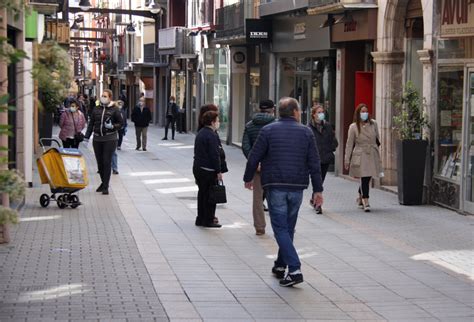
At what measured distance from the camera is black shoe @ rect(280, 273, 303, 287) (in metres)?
9.29

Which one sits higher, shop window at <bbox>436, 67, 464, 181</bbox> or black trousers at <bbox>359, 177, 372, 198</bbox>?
shop window at <bbox>436, 67, 464, 181</bbox>

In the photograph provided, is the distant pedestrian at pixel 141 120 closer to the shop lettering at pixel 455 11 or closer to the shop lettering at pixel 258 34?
the shop lettering at pixel 258 34

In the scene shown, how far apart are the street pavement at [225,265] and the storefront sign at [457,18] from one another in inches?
114

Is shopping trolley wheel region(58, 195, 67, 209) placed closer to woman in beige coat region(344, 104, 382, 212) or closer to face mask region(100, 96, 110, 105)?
face mask region(100, 96, 110, 105)

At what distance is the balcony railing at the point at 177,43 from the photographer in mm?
43594

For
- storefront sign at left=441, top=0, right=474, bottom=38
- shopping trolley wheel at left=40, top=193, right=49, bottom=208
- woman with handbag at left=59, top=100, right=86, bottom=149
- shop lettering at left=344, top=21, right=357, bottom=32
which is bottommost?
shopping trolley wheel at left=40, top=193, right=49, bottom=208

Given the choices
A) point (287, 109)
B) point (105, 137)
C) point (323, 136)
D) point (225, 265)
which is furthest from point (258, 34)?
point (287, 109)

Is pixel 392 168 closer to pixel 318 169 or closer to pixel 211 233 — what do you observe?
pixel 211 233

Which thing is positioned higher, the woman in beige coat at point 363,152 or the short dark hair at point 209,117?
the short dark hair at point 209,117

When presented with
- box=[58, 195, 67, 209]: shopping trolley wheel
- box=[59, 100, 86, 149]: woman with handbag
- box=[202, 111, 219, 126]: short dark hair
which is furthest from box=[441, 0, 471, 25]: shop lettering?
box=[59, 100, 86, 149]: woman with handbag

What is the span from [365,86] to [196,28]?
21.1m

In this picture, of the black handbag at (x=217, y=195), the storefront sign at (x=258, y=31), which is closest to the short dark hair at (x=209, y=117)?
the black handbag at (x=217, y=195)

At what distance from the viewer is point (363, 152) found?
52.7ft

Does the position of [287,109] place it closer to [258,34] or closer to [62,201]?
[62,201]
